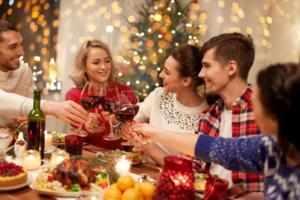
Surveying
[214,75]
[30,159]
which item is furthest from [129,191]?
[214,75]

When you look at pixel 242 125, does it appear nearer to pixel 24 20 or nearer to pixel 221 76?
pixel 221 76

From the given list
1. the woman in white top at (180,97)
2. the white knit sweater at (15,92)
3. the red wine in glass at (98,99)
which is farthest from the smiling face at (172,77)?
the white knit sweater at (15,92)

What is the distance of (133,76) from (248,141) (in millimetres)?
3632

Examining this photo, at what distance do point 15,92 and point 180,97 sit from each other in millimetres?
1560

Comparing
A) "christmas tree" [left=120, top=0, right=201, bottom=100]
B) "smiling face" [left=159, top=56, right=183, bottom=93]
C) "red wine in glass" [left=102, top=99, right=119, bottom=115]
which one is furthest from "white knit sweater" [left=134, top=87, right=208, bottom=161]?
"christmas tree" [left=120, top=0, right=201, bottom=100]

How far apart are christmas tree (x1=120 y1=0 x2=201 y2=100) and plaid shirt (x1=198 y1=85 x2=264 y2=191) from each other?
2.34 m

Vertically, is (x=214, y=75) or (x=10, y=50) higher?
(x=10, y=50)

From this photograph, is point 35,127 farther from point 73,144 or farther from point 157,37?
point 157,37

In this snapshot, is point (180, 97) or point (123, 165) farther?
point (180, 97)

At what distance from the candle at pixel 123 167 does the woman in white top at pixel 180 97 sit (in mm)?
833

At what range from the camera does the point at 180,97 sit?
241cm

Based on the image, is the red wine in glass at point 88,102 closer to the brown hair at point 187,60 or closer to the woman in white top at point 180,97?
the woman in white top at point 180,97

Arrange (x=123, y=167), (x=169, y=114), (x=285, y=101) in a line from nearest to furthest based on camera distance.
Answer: (x=285, y=101) → (x=123, y=167) → (x=169, y=114)

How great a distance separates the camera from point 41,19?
4707 mm
